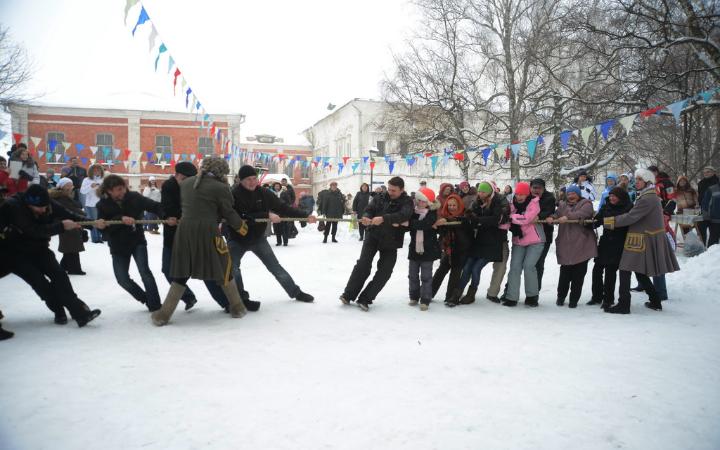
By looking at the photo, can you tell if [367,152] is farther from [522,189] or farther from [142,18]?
[522,189]

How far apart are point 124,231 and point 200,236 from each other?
1.15 m

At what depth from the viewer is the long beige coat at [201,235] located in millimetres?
5262

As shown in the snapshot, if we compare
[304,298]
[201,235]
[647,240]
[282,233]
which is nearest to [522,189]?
[647,240]

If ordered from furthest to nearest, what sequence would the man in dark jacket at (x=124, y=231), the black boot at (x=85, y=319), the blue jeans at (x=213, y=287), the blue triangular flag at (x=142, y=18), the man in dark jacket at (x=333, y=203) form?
1. the man in dark jacket at (x=333, y=203)
2. the blue triangular flag at (x=142, y=18)
3. the blue jeans at (x=213, y=287)
4. the man in dark jacket at (x=124, y=231)
5. the black boot at (x=85, y=319)

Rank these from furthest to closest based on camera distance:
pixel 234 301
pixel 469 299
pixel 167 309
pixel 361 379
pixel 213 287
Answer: pixel 469 299 → pixel 213 287 → pixel 234 301 → pixel 167 309 → pixel 361 379

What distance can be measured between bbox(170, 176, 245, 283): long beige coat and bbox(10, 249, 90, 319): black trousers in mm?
1144

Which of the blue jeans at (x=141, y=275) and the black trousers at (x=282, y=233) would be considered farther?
the black trousers at (x=282, y=233)

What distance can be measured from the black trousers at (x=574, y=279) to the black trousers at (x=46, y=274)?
6480 mm

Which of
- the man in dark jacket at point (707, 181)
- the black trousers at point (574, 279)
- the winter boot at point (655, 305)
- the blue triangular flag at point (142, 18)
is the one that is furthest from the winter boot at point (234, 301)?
the man in dark jacket at point (707, 181)

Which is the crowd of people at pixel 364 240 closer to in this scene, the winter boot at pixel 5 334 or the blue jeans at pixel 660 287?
the blue jeans at pixel 660 287

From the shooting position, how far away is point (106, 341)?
4.72 m

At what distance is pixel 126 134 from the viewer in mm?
37969

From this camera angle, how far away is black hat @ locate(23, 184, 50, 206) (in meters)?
5.07

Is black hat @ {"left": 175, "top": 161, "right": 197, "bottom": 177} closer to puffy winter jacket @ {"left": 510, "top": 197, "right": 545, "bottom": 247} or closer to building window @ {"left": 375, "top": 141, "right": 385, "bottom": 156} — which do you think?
puffy winter jacket @ {"left": 510, "top": 197, "right": 545, "bottom": 247}
